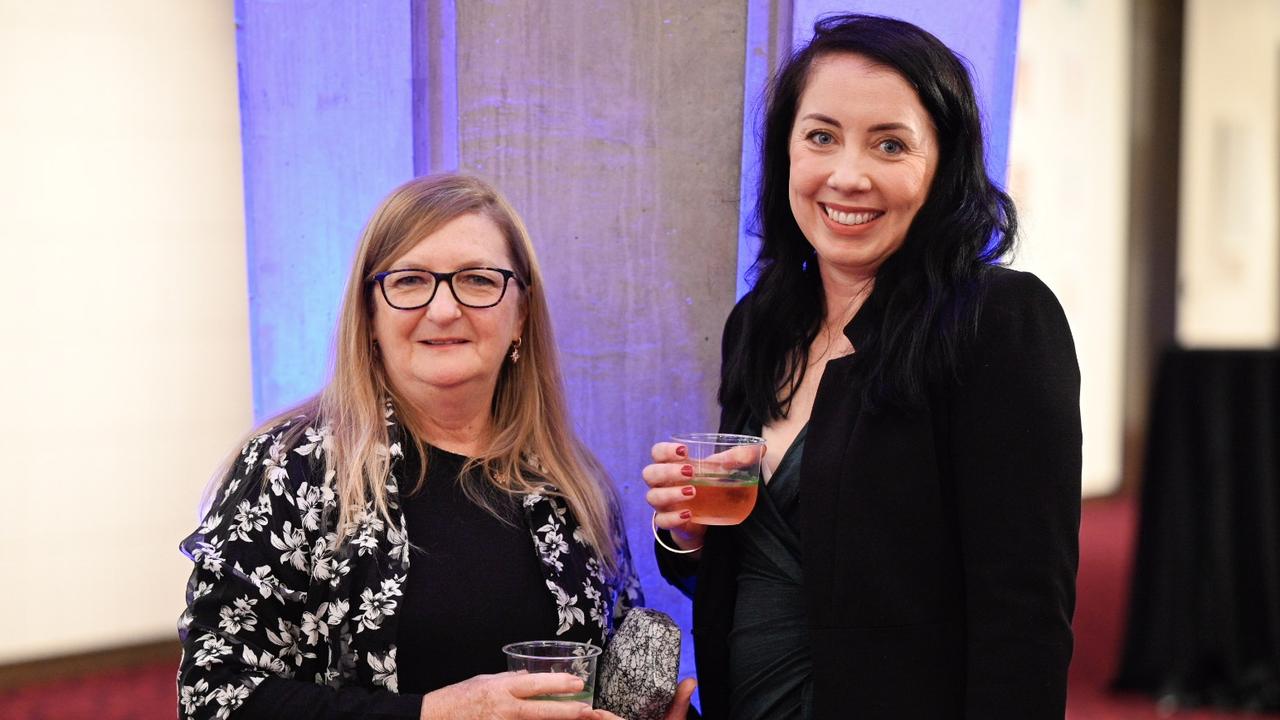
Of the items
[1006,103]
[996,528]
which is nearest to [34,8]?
[1006,103]

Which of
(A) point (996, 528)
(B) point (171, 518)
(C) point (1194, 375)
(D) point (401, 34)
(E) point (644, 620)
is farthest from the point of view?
(B) point (171, 518)

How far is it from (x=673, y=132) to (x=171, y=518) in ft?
13.1

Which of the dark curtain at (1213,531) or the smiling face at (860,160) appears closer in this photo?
the smiling face at (860,160)

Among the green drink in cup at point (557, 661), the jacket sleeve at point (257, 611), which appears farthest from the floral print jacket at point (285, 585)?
the green drink in cup at point (557, 661)

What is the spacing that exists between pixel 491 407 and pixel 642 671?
0.67 m

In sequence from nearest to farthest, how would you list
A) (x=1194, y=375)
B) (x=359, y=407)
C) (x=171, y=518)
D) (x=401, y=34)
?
(x=359, y=407)
(x=401, y=34)
(x=1194, y=375)
(x=171, y=518)

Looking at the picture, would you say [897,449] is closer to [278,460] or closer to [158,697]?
[278,460]

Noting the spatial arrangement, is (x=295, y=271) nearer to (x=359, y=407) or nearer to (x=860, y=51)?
(x=359, y=407)

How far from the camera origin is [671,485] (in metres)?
2.07

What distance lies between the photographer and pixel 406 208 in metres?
2.13

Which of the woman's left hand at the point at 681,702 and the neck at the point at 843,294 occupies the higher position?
the neck at the point at 843,294

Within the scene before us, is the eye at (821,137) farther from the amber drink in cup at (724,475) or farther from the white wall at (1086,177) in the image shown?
the white wall at (1086,177)

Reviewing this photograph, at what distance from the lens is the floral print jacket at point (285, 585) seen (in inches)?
72.6

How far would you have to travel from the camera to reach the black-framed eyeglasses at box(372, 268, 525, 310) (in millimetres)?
2098
